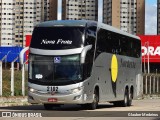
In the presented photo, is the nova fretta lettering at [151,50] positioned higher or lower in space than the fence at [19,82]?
lower

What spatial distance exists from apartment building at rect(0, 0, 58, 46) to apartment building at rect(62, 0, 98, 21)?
2554 mm

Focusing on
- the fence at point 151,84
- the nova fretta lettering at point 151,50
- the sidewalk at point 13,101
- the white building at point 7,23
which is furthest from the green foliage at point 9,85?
the white building at point 7,23

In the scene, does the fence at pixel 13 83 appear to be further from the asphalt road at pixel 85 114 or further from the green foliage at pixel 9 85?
the asphalt road at pixel 85 114

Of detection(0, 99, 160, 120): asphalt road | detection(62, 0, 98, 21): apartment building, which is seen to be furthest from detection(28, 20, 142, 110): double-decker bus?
detection(62, 0, 98, 21): apartment building

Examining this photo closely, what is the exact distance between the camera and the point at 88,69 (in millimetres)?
20578

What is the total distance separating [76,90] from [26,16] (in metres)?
84.8

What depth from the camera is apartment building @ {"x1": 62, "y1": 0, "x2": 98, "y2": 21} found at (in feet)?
335

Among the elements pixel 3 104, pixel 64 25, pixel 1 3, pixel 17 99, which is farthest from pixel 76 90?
pixel 1 3

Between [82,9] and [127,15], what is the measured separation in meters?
9.93

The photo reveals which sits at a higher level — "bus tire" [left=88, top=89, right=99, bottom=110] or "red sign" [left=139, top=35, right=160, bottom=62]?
"bus tire" [left=88, top=89, right=99, bottom=110]

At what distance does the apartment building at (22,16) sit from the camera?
324 ft

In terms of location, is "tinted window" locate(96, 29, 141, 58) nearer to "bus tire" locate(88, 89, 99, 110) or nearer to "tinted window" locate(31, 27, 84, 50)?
"tinted window" locate(31, 27, 84, 50)

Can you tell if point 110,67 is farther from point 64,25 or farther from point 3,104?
point 3,104

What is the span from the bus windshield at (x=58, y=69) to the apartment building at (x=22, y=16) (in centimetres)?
7903
